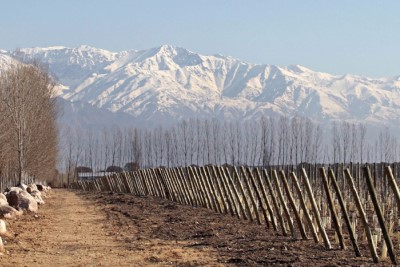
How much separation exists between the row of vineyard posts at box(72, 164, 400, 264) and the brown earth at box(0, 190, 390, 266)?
402 millimetres

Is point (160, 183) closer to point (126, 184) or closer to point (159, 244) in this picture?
point (126, 184)

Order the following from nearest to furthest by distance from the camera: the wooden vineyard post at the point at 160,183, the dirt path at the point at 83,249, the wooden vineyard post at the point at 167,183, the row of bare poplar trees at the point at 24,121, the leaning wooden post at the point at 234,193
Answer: the dirt path at the point at 83,249, the leaning wooden post at the point at 234,193, the wooden vineyard post at the point at 167,183, the wooden vineyard post at the point at 160,183, the row of bare poplar trees at the point at 24,121

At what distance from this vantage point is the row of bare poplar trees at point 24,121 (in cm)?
4638

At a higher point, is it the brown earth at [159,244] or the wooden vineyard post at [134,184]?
the brown earth at [159,244]

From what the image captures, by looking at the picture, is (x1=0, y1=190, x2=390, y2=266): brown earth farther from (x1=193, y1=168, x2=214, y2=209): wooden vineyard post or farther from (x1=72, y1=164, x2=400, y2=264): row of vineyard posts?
(x1=193, y1=168, x2=214, y2=209): wooden vineyard post

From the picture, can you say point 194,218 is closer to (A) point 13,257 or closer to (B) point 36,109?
(A) point 13,257

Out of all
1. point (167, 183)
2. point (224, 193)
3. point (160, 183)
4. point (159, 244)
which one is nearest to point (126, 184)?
point (160, 183)

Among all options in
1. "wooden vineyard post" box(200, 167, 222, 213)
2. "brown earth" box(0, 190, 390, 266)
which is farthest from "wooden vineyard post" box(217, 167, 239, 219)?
"wooden vineyard post" box(200, 167, 222, 213)

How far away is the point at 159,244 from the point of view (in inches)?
655

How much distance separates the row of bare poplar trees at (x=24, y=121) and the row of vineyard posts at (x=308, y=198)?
7776 mm

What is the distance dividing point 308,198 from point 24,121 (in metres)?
28.9

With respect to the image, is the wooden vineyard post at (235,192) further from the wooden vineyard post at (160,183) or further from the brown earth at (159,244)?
the wooden vineyard post at (160,183)

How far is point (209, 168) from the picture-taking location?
26000 mm

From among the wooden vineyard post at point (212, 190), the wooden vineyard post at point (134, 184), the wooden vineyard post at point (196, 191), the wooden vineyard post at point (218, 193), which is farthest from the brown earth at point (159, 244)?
the wooden vineyard post at point (134, 184)
